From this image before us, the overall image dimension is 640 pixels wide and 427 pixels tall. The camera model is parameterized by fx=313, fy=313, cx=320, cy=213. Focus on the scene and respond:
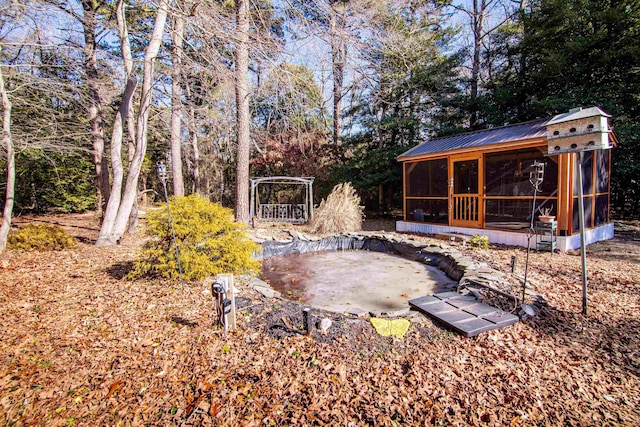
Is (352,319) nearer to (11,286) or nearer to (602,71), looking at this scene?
(11,286)

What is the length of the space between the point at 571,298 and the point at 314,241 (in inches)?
196

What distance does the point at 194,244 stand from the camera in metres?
3.77

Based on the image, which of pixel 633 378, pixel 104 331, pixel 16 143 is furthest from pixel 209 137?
pixel 633 378

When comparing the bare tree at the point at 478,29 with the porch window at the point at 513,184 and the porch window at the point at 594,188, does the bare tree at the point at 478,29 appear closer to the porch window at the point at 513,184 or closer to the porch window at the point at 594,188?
the porch window at the point at 513,184

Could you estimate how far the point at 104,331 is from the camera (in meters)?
2.56

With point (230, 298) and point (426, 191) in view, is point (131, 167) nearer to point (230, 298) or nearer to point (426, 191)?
point (230, 298)

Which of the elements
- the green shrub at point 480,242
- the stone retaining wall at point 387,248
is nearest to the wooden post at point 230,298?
the stone retaining wall at point 387,248

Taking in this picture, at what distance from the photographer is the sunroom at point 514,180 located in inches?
137

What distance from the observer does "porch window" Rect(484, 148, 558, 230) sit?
24.6 feet

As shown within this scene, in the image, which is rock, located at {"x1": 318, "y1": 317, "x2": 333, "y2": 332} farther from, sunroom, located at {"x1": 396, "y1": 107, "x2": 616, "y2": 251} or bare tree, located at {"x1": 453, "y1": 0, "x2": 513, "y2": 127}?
bare tree, located at {"x1": 453, "y1": 0, "x2": 513, "y2": 127}

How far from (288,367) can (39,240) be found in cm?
530

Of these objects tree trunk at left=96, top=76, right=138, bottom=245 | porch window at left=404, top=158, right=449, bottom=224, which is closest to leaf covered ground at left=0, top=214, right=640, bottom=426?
tree trunk at left=96, top=76, right=138, bottom=245

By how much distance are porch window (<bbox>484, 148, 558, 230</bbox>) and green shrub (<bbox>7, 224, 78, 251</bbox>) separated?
330 inches

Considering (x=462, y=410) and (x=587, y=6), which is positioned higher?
(x=587, y=6)
